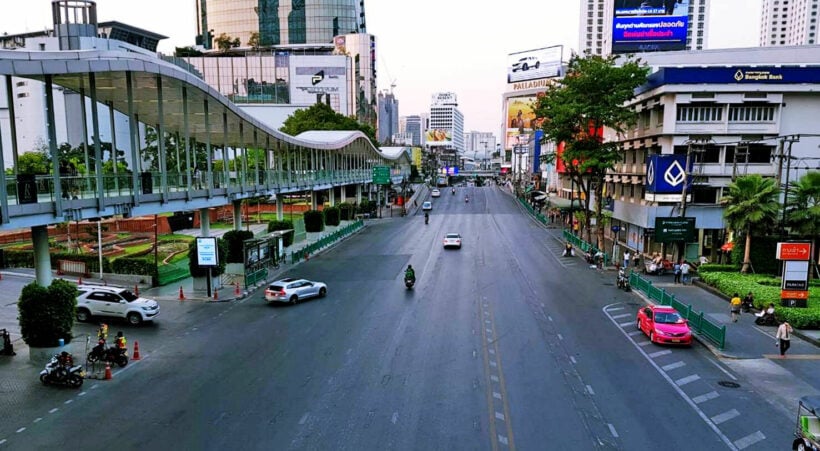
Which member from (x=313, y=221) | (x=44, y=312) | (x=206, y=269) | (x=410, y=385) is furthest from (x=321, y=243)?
(x=410, y=385)

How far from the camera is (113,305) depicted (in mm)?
26484

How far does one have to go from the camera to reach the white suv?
2619 cm

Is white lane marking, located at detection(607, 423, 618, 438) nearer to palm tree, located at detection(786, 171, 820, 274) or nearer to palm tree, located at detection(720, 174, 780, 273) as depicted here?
palm tree, located at detection(720, 174, 780, 273)

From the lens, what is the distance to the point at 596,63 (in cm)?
4447

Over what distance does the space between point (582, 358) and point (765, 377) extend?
20.0ft

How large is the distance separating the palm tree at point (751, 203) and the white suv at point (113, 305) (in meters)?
32.9

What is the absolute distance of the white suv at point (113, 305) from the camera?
26188 mm

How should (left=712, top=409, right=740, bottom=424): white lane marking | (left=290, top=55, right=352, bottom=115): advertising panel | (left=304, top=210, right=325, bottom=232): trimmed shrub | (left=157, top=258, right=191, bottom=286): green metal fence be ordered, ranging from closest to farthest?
(left=712, top=409, right=740, bottom=424): white lane marking → (left=157, top=258, right=191, bottom=286): green metal fence → (left=304, top=210, right=325, bottom=232): trimmed shrub → (left=290, top=55, right=352, bottom=115): advertising panel

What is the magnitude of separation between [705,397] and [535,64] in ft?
570

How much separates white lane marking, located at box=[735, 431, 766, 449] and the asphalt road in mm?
55

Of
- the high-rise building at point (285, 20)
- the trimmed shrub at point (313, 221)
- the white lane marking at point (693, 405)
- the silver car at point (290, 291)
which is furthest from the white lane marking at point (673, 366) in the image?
the high-rise building at point (285, 20)

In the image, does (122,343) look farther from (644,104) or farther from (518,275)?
(644,104)

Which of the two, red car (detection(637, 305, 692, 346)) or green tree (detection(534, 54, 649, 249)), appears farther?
green tree (detection(534, 54, 649, 249))

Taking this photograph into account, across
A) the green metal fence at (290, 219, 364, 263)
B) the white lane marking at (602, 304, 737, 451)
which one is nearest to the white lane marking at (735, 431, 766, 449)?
the white lane marking at (602, 304, 737, 451)
